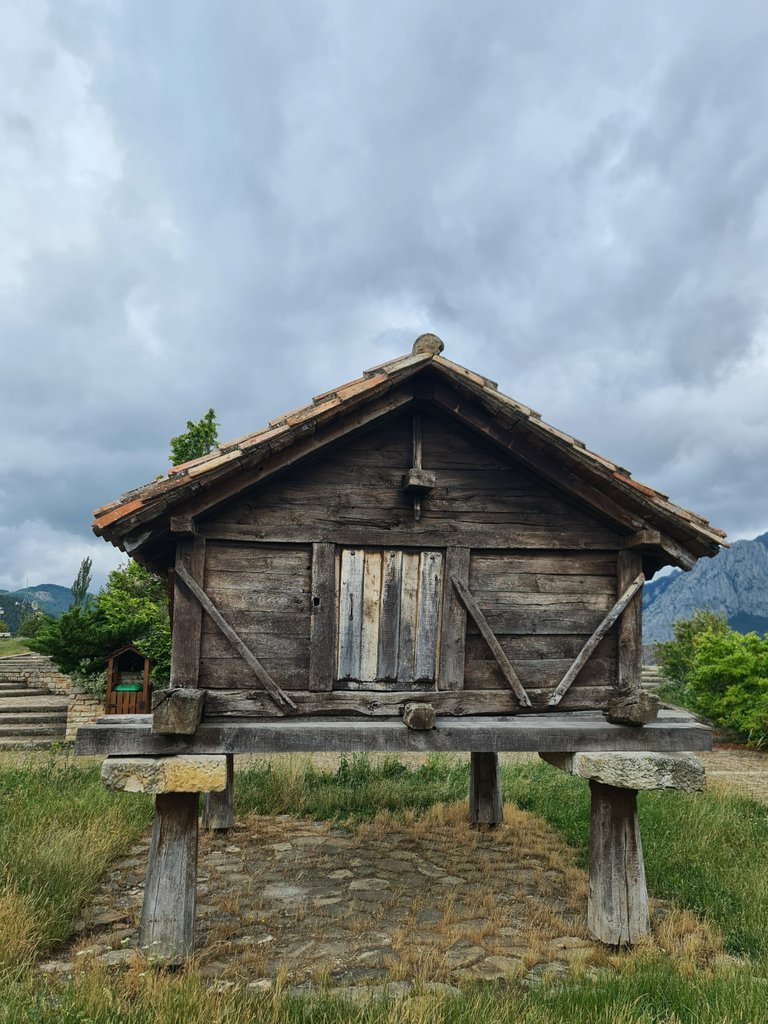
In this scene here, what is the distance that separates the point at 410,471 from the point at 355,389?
2.39 ft

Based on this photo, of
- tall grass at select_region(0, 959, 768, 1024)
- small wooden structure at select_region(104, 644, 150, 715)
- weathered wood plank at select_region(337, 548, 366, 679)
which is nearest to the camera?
tall grass at select_region(0, 959, 768, 1024)

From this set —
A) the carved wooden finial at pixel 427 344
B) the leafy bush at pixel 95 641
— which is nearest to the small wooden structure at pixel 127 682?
the leafy bush at pixel 95 641

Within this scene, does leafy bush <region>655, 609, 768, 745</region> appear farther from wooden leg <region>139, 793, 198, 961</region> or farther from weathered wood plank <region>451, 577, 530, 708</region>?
wooden leg <region>139, 793, 198, 961</region>

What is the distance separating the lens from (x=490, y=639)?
5074mm

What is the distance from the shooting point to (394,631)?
4996 millimetres

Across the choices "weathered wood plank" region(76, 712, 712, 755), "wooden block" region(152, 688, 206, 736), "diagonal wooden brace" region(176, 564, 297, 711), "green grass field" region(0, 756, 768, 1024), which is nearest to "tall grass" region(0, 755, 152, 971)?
"green grass field" region(0, 756, 768, 1024)

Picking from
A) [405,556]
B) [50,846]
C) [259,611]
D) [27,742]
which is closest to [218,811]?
[50,846]

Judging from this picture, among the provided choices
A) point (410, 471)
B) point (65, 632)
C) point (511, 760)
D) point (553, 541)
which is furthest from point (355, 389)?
point (65, 632)

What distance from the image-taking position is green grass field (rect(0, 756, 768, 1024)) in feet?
12.0

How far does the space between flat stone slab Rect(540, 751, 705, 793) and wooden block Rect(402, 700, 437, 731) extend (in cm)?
118

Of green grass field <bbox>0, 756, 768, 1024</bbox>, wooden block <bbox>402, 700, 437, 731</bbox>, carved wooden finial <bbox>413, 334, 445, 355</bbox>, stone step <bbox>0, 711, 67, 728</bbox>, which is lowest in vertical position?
stone step <bbox>0, 711, 67, 728</bbox>

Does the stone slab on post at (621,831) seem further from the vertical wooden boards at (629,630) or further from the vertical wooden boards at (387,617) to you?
the vertical wooden boards at (387,617)

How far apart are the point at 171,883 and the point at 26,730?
40.4ft

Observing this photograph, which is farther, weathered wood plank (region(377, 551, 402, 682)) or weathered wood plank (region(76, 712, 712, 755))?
weathered wood plank (region(377, 551, 402, 682))
